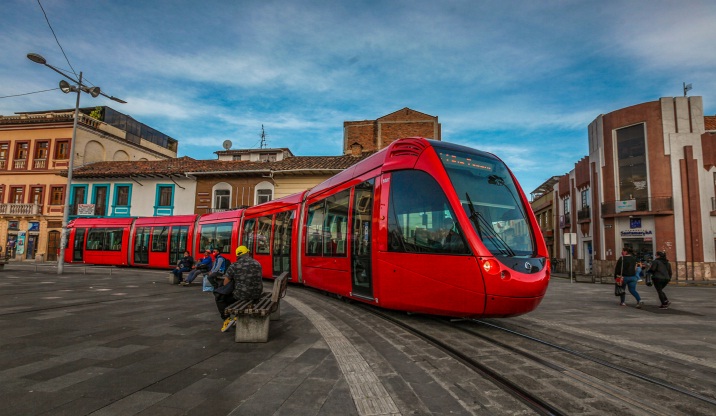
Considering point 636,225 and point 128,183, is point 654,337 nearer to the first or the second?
point 636,225

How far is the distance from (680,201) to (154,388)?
100.0ft

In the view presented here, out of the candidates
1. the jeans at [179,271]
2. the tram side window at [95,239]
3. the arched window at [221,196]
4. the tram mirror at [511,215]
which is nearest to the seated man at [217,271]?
the tram mirror at [511,215]

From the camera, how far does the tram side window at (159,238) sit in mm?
21188

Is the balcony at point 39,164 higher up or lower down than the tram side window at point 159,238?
higher up

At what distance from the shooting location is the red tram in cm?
562

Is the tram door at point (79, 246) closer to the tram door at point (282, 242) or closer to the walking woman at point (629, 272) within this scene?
the tram door at point (282, 242)

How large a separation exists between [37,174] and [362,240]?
37041mm

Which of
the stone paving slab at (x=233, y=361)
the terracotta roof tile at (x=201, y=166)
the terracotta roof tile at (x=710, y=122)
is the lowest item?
the stone paving slab at (x=233, y=361)

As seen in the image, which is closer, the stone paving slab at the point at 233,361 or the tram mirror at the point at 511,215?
the stone paving slab at the point at 233,361

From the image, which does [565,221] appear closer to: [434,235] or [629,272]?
[629,272]

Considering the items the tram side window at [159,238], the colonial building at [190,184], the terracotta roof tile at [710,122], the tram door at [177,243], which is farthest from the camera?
the colonial building at [190,184]

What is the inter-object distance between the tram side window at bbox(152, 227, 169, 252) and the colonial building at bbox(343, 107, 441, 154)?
71.6ft

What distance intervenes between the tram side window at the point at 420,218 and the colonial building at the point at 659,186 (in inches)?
920

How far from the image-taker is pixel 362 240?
7.73 m
